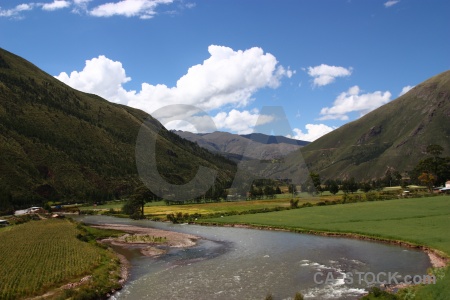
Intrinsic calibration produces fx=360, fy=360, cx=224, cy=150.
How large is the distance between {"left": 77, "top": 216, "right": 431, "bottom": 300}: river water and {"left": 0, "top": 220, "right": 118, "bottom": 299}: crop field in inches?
263

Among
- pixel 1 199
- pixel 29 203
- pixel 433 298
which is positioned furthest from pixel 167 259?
pixel 29 203

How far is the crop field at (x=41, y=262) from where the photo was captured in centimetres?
3750

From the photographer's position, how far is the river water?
36156mm

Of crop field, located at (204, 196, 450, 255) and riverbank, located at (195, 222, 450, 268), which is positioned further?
crop field, located at (204, 196, 450, 255)

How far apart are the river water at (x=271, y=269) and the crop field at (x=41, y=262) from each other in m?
6.68

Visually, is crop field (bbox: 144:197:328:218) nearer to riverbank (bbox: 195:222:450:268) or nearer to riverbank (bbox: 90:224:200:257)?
riverbank (bbox: 195:222:450:268)

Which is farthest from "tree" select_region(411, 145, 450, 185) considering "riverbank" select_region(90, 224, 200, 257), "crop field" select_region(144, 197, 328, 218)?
"riverbank" select_region(90, 224, 200, 257)

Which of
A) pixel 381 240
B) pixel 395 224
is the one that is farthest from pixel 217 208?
pixel 381 240

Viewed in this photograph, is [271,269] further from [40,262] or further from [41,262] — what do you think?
[40,262]

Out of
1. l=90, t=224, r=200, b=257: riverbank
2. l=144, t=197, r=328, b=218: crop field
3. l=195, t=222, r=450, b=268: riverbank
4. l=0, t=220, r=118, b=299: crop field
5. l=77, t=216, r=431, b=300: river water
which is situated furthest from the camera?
l=144, t=197, r=328, b=218: crop field

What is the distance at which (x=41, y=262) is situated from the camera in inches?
1925

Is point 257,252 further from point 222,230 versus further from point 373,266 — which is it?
point 222,230

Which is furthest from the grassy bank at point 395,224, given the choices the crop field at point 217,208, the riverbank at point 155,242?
the crop field at point 217,208

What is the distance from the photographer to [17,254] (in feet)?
179
